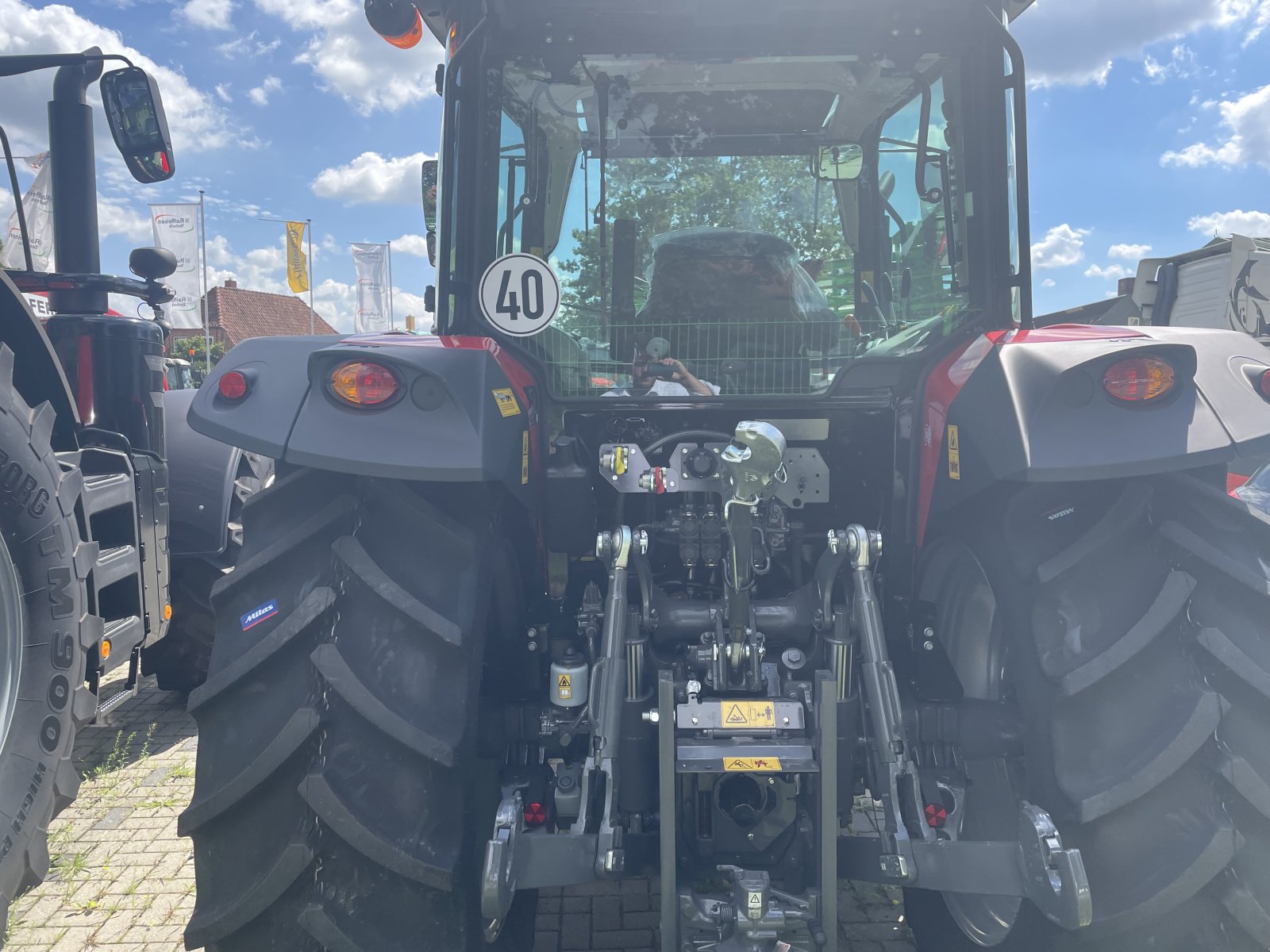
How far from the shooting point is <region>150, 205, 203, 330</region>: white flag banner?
67.7 ft

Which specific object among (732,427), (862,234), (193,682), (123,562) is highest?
(862,234)

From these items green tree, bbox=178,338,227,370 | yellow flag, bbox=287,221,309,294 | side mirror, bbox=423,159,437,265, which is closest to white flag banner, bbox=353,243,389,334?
yellow flag, bbox=287,221,309,294

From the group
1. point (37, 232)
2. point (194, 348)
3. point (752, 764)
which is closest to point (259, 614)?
point (752, 764)

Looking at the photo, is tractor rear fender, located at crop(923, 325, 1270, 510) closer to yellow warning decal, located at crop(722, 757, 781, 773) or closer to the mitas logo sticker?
yellow warning decal, located at crop(722, 757, 781, 773)

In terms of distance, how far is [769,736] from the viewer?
1982 mm

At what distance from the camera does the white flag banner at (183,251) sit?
20.6 metres

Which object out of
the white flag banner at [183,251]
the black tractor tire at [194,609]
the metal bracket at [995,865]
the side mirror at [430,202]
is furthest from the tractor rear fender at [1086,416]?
the white flag banner at [183,251]

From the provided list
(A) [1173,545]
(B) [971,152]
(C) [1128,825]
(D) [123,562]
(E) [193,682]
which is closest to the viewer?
(C) [1128,825]

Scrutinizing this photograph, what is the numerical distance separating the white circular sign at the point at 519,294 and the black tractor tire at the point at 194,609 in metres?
2.50

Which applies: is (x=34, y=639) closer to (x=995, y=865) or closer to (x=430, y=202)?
(x=430, y=202)

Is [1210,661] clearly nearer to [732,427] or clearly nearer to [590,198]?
[732,427]

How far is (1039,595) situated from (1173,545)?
1.00 ft

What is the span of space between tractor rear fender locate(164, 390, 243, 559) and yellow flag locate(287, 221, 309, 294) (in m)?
20.6

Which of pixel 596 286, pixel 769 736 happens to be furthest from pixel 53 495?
pixel 769 736
